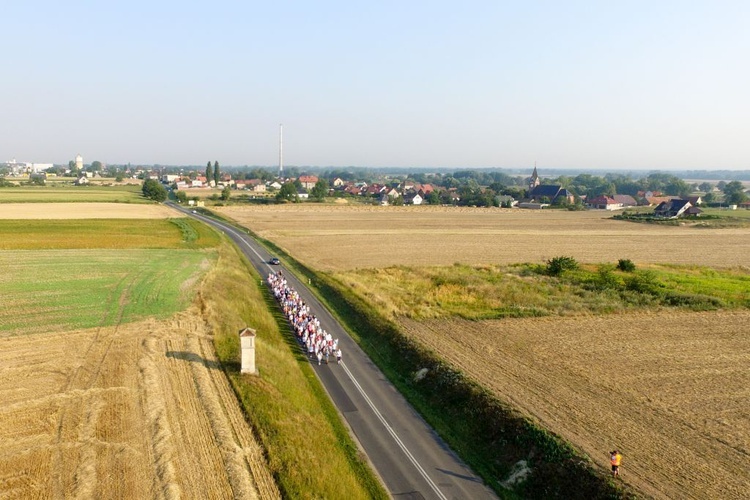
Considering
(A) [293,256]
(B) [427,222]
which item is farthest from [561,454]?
(B) [427,222]

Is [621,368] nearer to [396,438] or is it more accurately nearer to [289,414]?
[396,438]

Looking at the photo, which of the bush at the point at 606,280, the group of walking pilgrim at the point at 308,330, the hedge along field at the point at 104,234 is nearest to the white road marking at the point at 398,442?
the group of walking pilgrim at the point at 308,330

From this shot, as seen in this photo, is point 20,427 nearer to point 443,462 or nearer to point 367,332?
point 443,462

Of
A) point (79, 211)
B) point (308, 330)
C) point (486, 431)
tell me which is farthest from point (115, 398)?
point (79, 211)

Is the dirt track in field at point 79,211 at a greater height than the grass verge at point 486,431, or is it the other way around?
the dirt track in field at point 79,211

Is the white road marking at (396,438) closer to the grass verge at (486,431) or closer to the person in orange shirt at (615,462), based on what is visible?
the grass verge at (486,431)

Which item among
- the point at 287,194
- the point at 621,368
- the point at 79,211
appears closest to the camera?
the point at 621,368
